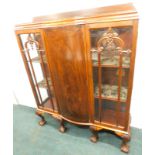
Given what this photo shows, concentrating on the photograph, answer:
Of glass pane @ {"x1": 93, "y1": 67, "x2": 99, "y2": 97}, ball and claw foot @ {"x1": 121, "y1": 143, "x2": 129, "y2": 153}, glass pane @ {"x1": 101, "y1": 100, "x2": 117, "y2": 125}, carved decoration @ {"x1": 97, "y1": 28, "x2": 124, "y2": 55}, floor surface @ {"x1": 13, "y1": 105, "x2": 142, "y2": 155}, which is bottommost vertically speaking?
floor surface @ {"x1": 13, "y1": 105, "x2": 142, "y2": 155}

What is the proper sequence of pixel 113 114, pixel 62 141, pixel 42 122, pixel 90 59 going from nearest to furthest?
pixel 90 59, pixel 113 114, pixel 62 141, pixel 42 122

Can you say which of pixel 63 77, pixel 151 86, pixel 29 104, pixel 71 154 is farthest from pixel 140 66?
pixel 29 104

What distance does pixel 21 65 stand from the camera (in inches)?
86.7

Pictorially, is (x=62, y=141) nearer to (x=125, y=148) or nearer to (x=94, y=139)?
Result: (x=94, y=139)

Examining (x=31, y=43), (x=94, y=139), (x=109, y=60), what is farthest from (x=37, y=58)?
(x=94, y=139)

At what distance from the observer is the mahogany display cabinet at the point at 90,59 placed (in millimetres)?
1033

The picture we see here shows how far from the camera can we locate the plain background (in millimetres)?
905

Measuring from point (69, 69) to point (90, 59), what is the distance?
0.25 m

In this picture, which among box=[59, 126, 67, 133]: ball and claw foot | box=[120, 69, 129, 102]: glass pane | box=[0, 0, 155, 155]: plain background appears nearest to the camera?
box=[0, 0, 155, 155]: plain background

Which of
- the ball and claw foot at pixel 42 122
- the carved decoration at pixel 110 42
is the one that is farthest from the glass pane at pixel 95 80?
the ball and claw foot at pixel 42 122

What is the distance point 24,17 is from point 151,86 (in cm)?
176

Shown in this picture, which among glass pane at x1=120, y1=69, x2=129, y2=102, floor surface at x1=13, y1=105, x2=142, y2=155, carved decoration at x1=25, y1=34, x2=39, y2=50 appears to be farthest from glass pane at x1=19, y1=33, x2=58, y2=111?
glass pane at x1=120, y1=69, x2=129, y2=102

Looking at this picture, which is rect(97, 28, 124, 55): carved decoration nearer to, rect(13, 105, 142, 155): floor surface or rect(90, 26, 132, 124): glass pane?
rect(90, 26, 132, 124): glass pane

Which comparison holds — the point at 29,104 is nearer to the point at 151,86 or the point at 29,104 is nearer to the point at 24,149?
the point at 24,149
